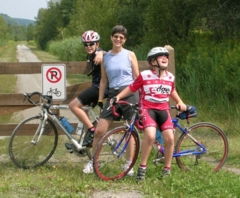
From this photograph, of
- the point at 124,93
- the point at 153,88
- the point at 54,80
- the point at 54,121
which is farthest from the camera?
the point at 54,80

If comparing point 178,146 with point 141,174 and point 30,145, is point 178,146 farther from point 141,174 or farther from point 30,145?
point 30,145

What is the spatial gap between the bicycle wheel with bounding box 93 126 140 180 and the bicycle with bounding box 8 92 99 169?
1.55ft

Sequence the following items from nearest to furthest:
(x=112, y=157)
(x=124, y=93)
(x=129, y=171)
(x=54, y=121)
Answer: (x=124, y=93), (x=129, y=171), (x=112, y=157), (x=54, y=121)

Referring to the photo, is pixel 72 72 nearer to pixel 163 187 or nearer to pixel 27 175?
pixel 27 175

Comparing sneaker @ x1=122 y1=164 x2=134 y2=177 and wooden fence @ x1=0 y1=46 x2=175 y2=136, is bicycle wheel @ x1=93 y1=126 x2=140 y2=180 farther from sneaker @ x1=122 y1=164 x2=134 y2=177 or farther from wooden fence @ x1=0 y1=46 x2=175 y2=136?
wooden fence @ x1=0 y1=46 x2=175 y2=136

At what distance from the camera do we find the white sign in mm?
7035

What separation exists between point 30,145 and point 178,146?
194cm

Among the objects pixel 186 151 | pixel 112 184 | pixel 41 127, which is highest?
pixel 41 127

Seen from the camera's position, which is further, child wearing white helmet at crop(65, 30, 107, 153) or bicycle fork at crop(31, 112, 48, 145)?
bicycle fork at crop(31, 112, 48, 145)

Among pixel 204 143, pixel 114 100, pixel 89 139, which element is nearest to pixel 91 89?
pixel 89 139

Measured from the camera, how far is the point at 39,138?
6578mm

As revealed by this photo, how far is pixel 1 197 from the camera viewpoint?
208 inches

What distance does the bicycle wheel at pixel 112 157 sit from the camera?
19.3ft

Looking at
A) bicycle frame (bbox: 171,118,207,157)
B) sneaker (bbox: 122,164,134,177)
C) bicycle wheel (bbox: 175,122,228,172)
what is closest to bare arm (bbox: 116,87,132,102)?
bicycle frame (bbox: 171,118,207,157)
